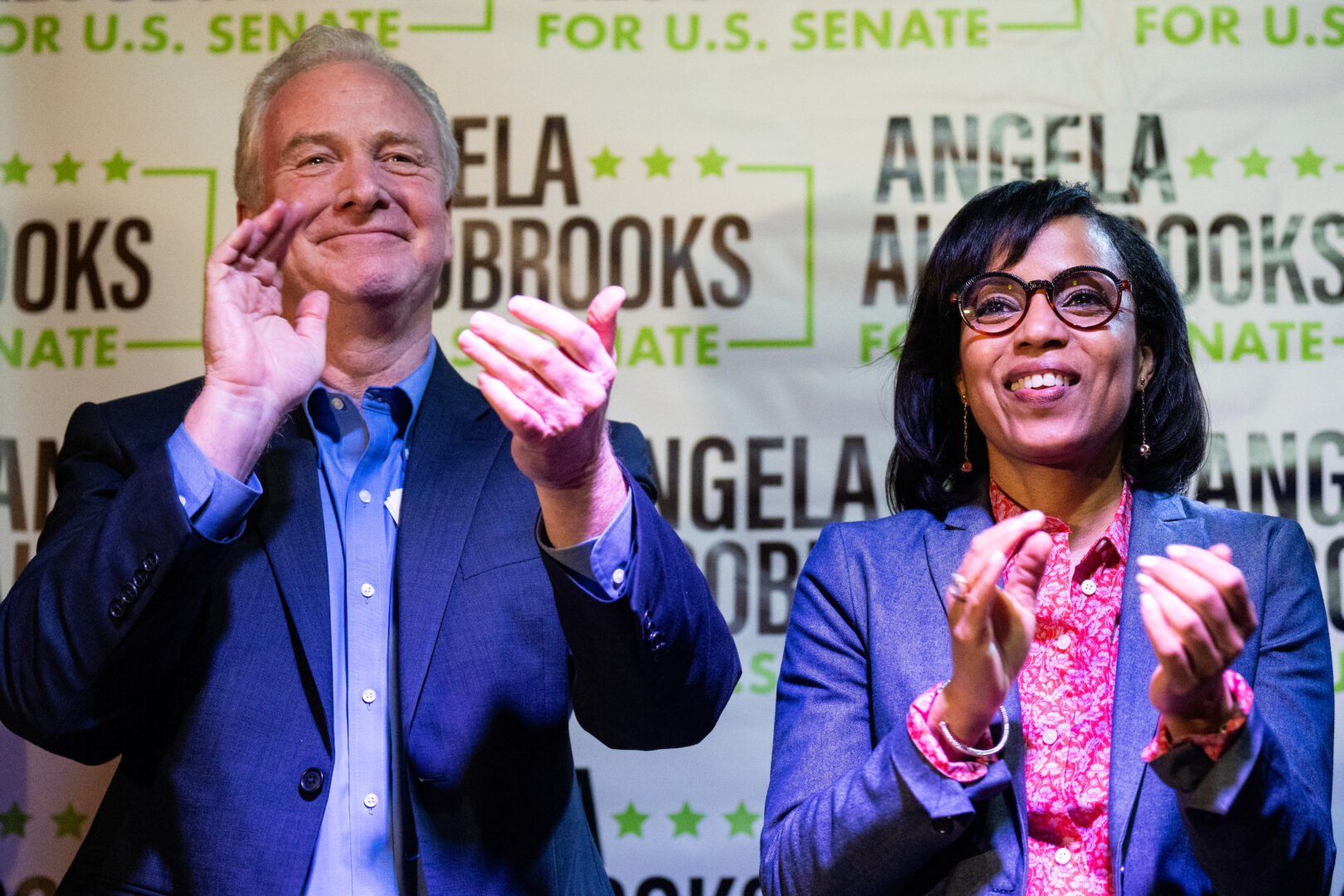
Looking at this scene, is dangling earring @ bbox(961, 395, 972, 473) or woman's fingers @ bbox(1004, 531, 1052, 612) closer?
woman's fingers @ bbox(1004, 531, 1052, 612)

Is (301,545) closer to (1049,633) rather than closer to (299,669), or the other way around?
(299,669)

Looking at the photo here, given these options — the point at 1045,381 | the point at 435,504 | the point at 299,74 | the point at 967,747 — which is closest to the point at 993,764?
the point at 967,747

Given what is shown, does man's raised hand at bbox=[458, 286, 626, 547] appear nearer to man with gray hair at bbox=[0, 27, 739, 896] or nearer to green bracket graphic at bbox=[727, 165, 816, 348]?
man with gray hair at bbox=[0, 27, 739, 896]

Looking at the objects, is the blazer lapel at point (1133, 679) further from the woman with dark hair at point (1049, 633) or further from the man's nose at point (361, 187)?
the man's nose at point (361, 187)

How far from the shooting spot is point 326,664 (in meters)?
1.96

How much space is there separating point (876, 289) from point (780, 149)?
35 cm

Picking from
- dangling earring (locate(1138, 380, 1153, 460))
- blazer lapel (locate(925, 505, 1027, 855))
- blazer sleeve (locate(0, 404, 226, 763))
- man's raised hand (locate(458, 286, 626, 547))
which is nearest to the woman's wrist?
blazer lapel (locate(925, 505, 1027, 855))

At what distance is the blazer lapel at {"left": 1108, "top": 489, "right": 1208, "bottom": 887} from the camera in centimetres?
177

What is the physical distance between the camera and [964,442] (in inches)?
87.5

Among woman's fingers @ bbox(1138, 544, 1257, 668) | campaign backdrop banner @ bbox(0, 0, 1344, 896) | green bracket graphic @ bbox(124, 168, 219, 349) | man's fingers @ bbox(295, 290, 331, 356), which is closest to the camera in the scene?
woman's fingers @ bbox(1138, 544, 1257, 668)

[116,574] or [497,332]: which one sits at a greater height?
[497,332]

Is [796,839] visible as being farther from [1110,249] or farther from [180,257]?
[180,257]

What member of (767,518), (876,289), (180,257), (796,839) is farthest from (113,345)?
(796,839)

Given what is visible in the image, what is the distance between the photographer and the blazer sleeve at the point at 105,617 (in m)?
1.79
